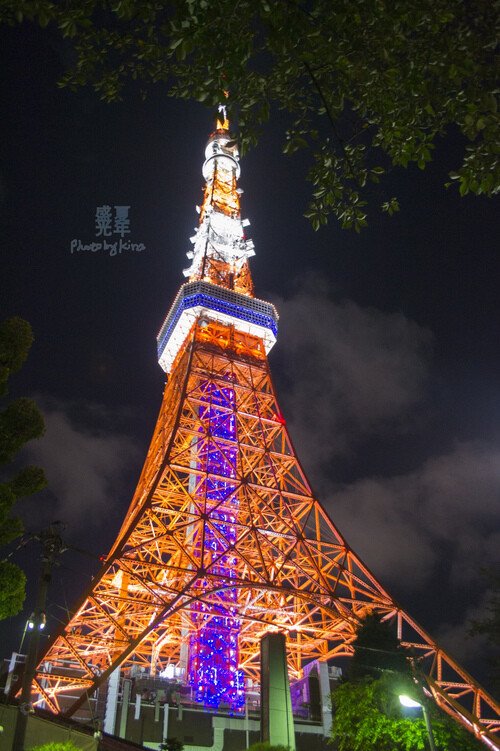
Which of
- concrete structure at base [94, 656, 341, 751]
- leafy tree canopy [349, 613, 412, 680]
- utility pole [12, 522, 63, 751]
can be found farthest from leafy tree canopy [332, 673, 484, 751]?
utility pole [12, 522, 63, 751]

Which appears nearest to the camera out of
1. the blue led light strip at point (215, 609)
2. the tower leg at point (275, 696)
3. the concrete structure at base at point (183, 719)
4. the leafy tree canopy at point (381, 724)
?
the leafy tree canopy at point (381, 724)

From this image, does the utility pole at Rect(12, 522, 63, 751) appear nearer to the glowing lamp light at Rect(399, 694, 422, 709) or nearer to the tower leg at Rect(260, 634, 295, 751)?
the glowing lamp light at Rect(399, 694, 422, 709)

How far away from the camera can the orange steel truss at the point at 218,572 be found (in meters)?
16.5

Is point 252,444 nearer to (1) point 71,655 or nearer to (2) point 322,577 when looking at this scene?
(2) point 322,577

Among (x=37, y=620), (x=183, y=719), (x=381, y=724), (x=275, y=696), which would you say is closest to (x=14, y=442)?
(x=37, y=620)

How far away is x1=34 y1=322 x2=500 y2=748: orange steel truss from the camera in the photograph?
54.2 ft

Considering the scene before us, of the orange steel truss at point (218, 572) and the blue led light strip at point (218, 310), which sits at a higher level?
the blue led light strip at point (218, 310)

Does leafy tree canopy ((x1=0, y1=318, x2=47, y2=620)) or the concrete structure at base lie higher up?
leafy tree canopy ((x1=0, y1=318, x2=47, y2=620))

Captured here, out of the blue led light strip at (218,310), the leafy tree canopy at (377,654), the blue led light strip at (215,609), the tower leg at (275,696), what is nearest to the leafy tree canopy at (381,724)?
the leafy tree canopy at (377,654)

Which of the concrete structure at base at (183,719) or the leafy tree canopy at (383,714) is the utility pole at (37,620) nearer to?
the leafy tree canopy at (383,714)

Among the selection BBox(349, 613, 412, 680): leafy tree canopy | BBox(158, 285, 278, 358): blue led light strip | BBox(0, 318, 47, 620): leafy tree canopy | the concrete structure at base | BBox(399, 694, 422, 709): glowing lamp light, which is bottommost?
BBox(399, 694, 422, 709): glowing lamp light

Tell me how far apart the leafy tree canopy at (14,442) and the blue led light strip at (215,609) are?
27.0 feet

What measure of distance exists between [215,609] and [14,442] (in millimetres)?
12890

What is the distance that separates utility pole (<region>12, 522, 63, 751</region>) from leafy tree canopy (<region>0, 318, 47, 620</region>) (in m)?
0.72
